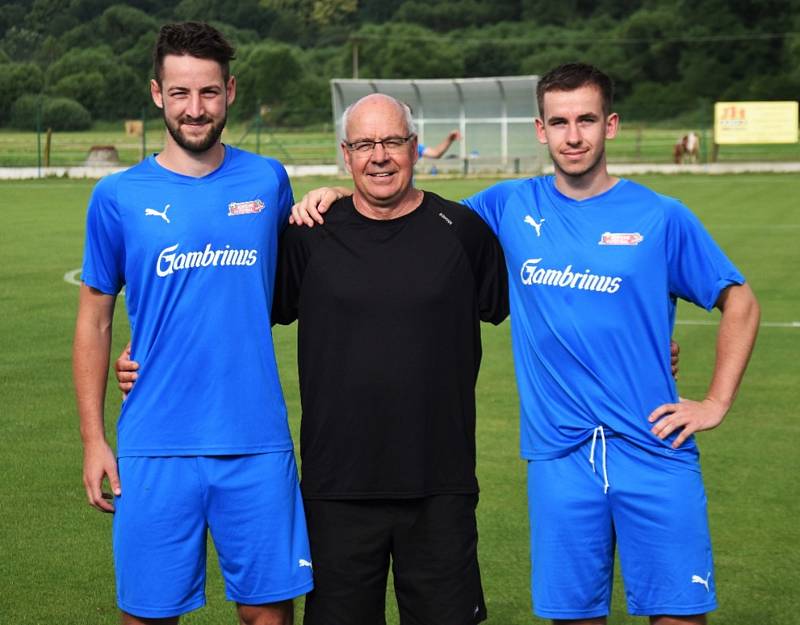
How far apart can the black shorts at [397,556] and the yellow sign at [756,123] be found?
47164 mm

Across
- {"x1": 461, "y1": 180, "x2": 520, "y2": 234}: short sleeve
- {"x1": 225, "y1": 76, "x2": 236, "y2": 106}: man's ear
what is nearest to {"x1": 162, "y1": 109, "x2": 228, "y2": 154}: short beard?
{"x1": 225, "y1": 76, "x2": 236, "y2": 106}: man's ear

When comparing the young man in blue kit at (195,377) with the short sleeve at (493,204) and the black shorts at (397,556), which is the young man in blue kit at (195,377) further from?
the short sleeve at (493,204)

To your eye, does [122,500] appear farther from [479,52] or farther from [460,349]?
[479,52]

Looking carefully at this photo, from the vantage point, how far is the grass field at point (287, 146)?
48.8 metres

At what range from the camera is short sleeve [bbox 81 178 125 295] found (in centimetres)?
480

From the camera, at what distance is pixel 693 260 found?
16.0ft

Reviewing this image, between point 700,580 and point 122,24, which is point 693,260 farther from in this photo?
point 122,24

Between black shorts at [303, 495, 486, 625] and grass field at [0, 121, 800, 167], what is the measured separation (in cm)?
4290

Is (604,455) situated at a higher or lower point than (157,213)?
lower

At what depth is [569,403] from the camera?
15.9 ft

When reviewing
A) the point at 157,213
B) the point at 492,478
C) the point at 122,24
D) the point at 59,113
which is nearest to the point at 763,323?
the point at 492,478

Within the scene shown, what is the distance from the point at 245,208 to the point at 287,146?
5321cm

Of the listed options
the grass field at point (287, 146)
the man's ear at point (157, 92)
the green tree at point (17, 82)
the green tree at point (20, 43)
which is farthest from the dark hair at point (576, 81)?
the green tree at point (20, 43)

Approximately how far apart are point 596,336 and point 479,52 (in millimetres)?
105868
